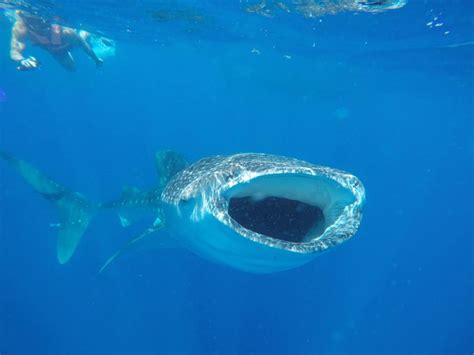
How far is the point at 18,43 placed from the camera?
40.8ft

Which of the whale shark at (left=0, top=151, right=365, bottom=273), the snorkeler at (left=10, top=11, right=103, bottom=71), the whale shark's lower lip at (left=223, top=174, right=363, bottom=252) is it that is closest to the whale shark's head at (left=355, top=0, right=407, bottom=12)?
the snorkeler at (left=10, top=11, right=103, bottom=71)

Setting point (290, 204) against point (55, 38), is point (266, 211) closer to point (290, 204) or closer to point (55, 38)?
point (290, 204)

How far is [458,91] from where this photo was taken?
1126 inches

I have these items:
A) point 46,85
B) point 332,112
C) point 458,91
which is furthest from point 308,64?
point 46,85

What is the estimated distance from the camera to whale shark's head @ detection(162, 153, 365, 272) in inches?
132

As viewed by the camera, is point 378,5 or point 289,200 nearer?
point 289,200

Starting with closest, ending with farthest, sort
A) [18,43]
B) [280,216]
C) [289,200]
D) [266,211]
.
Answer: [289,200]
[280,216]
[266,211]
[18,43]

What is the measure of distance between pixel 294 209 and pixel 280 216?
11.0 inches


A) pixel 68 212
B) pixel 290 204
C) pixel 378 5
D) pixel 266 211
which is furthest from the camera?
pixel 378 5

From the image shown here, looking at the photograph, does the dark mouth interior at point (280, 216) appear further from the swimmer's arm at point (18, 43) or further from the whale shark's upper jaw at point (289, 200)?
the swimmer's arm at point (18, 43)

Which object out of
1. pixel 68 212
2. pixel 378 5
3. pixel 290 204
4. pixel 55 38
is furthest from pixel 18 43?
pixel 290 204

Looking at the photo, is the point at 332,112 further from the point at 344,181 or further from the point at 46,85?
the point at 46,85

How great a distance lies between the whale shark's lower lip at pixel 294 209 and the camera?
336 centimetres

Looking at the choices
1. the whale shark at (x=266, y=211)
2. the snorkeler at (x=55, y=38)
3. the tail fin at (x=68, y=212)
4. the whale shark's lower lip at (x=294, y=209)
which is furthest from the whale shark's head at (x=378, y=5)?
the whale shark's lower lip at (x=294, y=209)
